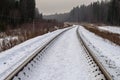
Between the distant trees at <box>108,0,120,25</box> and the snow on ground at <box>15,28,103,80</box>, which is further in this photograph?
the distant trees at <box>108,0,120,25</box>

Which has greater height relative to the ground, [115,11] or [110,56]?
[115,11]

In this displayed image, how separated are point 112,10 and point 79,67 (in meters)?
98.6

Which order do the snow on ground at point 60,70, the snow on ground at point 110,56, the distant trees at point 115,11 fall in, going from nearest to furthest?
the snow on ground at point 60,70 < the snow on ground at point 110,56 < the distant trees at point 115,11

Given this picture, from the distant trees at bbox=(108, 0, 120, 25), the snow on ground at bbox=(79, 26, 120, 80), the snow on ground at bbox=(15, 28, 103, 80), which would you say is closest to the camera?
the snow on ground at bbox=(15, 28, 103, 80)

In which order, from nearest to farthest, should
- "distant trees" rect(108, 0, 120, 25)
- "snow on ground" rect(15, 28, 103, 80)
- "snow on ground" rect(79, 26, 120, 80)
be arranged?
"snow on ground" rect(15, 28, 103, 80) → "snow on ground" rect(79, 26, 120, 80) → "distant trees" rect(108, 0, 120, 25)

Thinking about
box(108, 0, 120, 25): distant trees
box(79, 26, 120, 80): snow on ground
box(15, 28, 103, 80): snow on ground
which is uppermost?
box(108, 0, 120, 25): distant trees

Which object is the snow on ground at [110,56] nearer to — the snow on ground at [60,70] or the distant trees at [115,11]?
the snow on ground at [60,70]

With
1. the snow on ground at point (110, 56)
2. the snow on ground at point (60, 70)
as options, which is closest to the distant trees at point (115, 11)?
the snow on ground at point (110, 56)

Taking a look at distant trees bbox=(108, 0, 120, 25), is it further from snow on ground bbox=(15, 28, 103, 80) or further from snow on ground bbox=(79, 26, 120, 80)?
snow on ground bbox=(15, 28, 103, 80)

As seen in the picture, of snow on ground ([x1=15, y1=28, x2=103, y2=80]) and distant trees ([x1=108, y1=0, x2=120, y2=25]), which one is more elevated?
distant trees ([x1=108, y1=0, x2=120, y2=25])

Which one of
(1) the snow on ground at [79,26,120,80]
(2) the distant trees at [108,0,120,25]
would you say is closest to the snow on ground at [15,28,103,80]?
(1) the snow on ground at [79,26,120,80]

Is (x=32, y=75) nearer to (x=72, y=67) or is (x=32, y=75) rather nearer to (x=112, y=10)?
(x=72, y=67)

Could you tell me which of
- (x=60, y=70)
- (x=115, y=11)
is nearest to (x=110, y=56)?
(x=60, y=70)

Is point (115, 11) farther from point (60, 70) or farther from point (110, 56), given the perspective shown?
point (60, 70)
